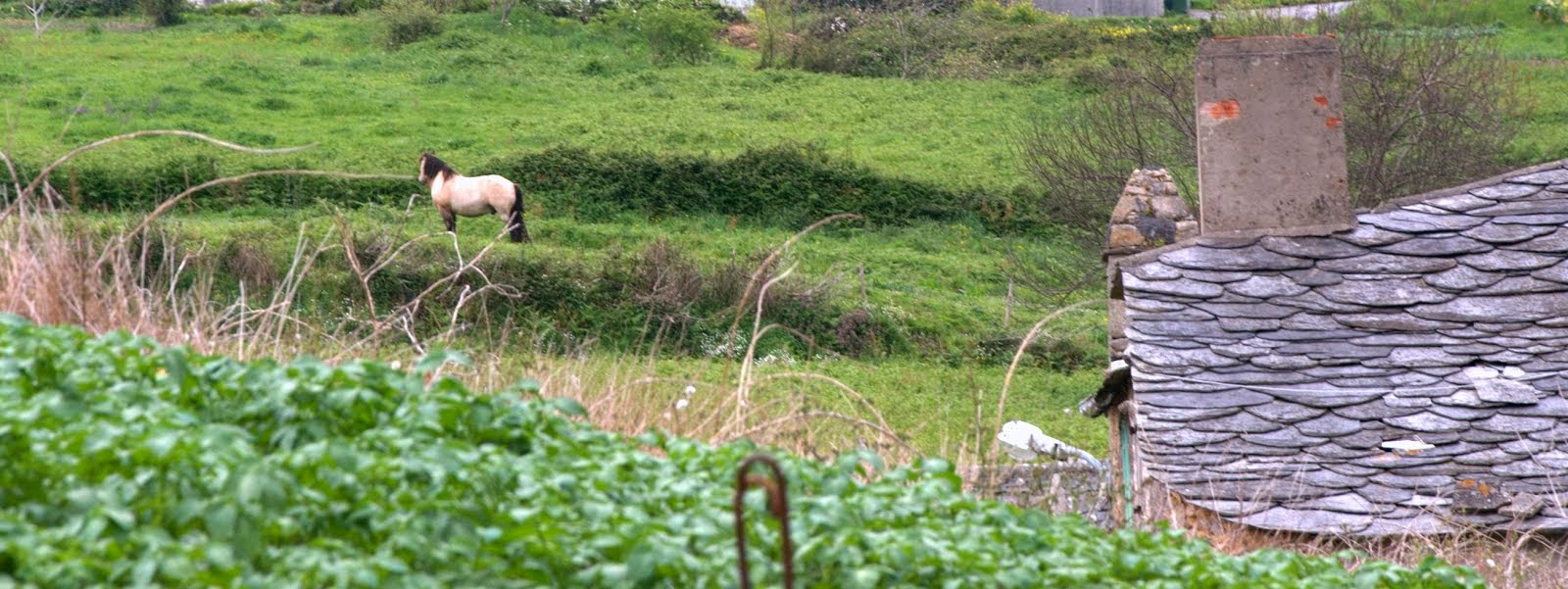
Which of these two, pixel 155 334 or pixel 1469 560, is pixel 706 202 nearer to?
pixel 1469 560

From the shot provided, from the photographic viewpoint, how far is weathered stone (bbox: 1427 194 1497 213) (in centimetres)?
1026

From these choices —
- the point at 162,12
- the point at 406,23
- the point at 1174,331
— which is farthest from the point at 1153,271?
the point at 162,12

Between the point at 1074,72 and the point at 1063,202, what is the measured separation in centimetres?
1436

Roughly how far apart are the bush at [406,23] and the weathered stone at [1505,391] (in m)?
29.6

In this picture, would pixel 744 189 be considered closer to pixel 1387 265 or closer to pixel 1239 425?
pixel 1387 265

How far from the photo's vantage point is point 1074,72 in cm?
3431

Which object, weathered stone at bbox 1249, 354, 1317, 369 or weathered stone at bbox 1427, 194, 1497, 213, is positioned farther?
weathered stone at bbox 1427, 194, 1497, 213

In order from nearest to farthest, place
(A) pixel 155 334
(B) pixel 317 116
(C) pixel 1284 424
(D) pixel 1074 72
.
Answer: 1. (A) pixel 155 334
2. (C) pixel 1284 424
3. (B) pixel 317 116
4. (D) pixel 1074 72

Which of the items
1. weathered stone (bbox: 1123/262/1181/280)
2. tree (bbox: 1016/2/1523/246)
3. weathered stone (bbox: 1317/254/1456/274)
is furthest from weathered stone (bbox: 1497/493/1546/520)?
tree (bbox: 1016/2/1523/246)

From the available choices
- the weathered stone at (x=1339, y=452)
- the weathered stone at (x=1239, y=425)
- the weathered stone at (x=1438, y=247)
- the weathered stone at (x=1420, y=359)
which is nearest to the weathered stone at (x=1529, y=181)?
the weathered stone at (x=1438, y=247)

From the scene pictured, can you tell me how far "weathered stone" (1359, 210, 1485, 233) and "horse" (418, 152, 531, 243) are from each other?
38.0 ft

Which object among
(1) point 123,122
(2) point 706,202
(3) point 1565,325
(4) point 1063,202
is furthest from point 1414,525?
(1) point 123,122

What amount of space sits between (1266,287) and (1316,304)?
33 centimetres

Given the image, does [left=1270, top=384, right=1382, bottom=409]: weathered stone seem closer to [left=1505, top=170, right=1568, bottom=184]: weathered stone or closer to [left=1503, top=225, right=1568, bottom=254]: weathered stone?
[left=1503, top=225, right=1568, bottom=254]: weathered stone
